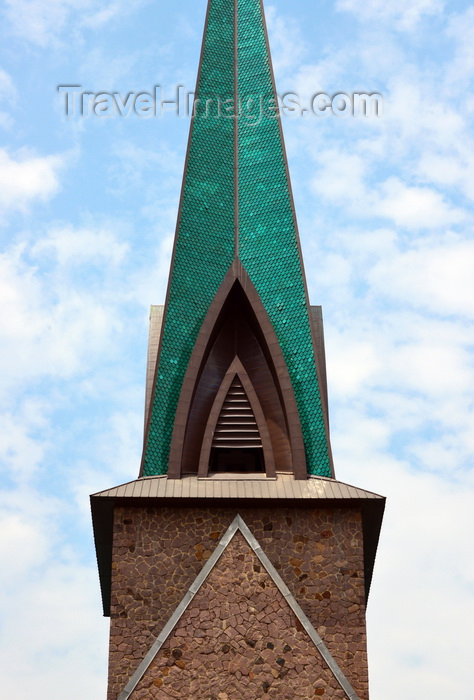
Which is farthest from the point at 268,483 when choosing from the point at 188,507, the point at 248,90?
the point at 248,90

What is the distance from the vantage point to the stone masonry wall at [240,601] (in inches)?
725

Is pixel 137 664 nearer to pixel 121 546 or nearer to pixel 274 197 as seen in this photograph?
pixel 121 546

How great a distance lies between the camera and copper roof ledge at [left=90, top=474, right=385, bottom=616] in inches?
852

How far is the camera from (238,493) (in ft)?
71.3

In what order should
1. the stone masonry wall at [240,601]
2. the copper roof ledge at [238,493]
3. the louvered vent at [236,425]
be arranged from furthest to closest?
the louvered vent at [236,425]
the copper roof ledge at [238,493]
the stone masonry wall at [240,601]

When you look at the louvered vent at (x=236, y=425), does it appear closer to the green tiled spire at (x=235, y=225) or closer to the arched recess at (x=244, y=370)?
the arched recess at (x=244, y=370)

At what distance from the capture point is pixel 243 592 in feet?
62.5

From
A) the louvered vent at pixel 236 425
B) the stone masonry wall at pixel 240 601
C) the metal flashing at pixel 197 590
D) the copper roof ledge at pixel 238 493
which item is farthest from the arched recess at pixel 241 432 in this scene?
the metal flashing at pixel 197 590

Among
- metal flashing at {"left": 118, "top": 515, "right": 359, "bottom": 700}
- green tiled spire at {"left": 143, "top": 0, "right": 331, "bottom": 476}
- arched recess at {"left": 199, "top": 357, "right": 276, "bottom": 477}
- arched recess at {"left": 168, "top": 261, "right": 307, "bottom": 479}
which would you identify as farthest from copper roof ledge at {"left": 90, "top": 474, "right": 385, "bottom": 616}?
metal flashing at {"left": 118, "top": 515, "right": 359, "bottom": 700}

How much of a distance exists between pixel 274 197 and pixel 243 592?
10646 millimetres

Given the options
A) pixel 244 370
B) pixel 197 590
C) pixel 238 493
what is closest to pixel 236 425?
pixel 244 370

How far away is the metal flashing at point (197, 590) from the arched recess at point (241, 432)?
3205 millimetres

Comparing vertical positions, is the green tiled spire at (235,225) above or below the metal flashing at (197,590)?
above

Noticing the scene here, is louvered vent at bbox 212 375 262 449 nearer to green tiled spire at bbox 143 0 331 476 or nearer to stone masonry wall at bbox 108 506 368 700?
green tiled spire at bbox 143 0 331 476
